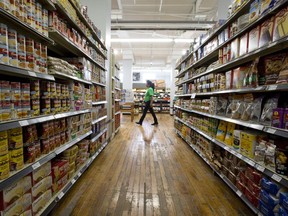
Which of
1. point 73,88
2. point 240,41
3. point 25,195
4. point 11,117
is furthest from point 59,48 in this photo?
point 240,41

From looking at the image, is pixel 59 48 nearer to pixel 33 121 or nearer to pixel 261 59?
pixel 33 121

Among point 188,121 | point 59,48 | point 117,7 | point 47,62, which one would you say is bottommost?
point 188,121

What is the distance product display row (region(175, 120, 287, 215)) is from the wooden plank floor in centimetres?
14

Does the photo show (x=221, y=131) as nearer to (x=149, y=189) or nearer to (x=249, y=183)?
(x=249, y=183)

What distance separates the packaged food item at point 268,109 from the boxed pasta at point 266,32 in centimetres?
54

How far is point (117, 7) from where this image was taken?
6172mm

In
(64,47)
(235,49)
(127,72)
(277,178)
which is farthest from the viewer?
(127,72)

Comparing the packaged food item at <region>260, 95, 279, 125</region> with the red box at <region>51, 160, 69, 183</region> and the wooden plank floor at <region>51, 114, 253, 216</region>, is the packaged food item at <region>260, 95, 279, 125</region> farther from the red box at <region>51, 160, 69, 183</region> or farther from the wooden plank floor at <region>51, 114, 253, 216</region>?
the red box at <region>51, 160, 69, 183</region>

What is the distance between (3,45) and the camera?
1.15 m

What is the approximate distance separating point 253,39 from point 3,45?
2.24m

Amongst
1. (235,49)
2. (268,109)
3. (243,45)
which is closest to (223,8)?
(235,49)

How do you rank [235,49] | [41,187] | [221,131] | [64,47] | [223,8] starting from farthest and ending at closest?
[223,8] → [221,131] → [64,47] → [235,49] → [41,187]

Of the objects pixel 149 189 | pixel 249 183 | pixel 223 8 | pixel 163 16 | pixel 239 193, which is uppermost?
pixel 163 16

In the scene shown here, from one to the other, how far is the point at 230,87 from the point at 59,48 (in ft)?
8.17
